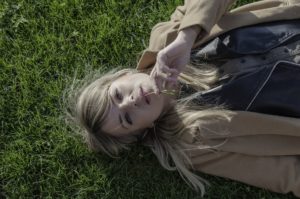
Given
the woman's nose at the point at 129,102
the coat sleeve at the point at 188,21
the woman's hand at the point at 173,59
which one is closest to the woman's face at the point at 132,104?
the woman's nose at the point at 129,102

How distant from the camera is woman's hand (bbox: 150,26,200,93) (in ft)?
8.24

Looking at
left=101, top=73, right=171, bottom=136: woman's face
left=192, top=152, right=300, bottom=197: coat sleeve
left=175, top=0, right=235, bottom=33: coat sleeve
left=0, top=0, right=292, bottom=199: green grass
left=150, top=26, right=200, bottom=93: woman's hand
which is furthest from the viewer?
left=0, top=0, right=292, bottom=199: green grass

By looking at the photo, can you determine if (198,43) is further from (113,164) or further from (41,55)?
(41,55)

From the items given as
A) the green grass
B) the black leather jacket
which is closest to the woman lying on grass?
the black leather jacket

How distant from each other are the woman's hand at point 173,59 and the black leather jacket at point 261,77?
0.29m

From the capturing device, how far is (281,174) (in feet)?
9.31

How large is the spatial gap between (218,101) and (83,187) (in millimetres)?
1087

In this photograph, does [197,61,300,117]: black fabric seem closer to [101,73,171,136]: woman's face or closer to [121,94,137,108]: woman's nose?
[101,73,171,136]: woman's face

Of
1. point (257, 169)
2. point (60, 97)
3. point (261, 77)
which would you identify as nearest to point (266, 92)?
point (261, 77)

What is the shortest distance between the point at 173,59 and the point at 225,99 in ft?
1.58

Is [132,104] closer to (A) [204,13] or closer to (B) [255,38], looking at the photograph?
(A) [204,13]

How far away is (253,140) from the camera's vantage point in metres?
2.87

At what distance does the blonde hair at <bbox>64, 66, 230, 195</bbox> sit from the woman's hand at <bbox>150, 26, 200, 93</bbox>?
0.34m

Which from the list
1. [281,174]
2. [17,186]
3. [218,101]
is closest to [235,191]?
[281,174]
